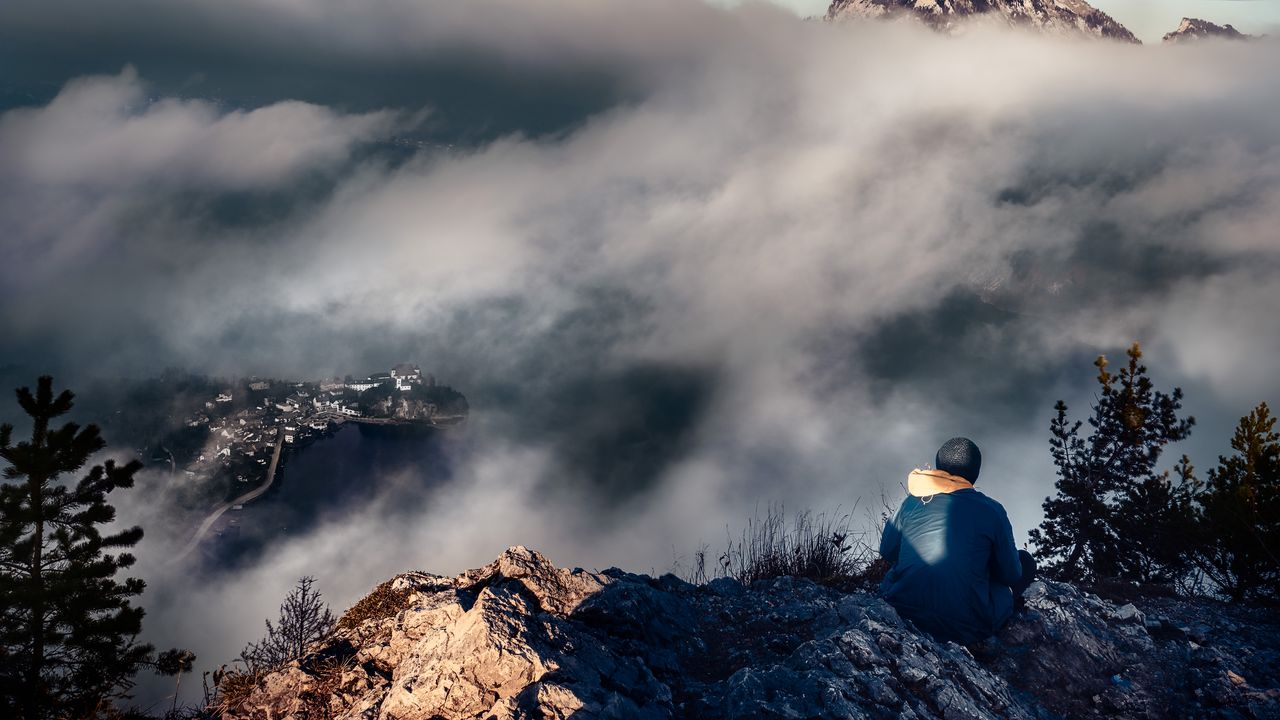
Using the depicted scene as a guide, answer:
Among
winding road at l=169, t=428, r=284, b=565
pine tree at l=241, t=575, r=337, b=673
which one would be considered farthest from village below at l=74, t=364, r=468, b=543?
pine tree at l=241, t=575, r=337, b=673

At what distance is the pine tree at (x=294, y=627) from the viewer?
7.02 m

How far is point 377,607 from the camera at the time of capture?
7.31m

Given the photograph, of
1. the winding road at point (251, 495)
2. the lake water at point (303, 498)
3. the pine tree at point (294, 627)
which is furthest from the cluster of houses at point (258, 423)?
the pine tree at point (294, 627)

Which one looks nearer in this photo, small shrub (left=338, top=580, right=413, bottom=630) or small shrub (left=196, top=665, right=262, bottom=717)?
small shrub (left=196, top=665, right=262, bottom=717)

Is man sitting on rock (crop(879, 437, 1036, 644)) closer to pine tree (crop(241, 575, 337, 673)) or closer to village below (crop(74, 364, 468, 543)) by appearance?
pine tree (crop(241, 575, 337, 673))

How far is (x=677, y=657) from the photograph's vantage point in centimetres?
643

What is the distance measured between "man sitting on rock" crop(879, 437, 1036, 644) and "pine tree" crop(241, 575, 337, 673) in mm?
5959

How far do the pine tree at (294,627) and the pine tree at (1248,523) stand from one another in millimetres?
11776

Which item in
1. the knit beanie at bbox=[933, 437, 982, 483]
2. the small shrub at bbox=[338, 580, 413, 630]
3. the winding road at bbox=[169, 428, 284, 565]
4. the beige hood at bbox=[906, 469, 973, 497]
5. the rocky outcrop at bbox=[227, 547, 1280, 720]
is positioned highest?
the winding road at bbox=[169, 428, 284, 565]

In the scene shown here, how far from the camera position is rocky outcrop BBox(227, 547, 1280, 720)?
16.5ft

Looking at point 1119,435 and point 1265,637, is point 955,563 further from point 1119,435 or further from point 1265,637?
point 1119,435

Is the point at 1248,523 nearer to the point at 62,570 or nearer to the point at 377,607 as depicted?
the point at 377,607

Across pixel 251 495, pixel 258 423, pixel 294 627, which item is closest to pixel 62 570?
pixel 294 627

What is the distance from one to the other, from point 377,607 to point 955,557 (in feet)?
19.3
